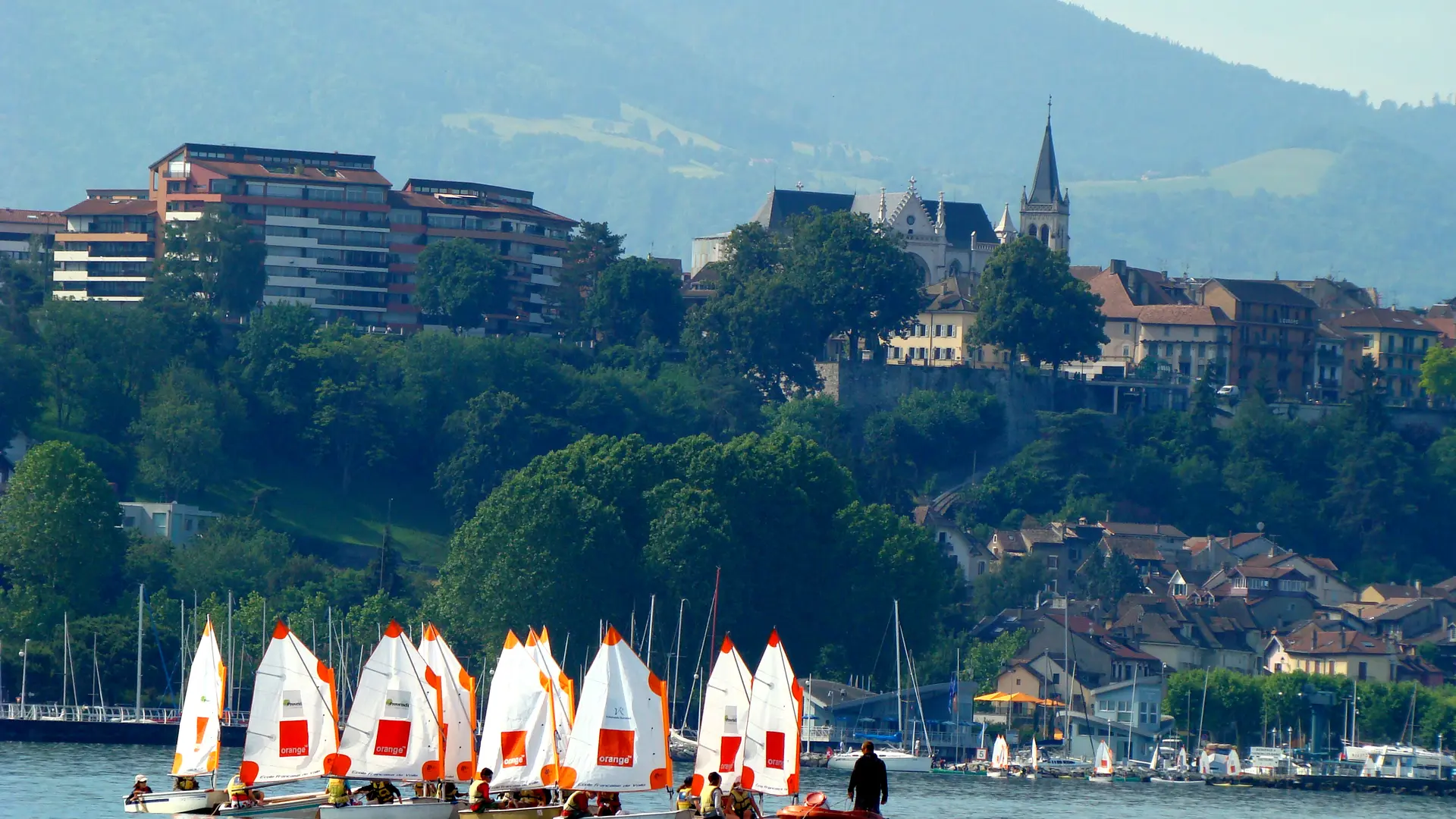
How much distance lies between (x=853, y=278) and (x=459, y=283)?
2385cm

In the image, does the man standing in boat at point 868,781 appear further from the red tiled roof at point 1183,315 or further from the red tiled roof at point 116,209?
the red tiled roof at point 1183,315

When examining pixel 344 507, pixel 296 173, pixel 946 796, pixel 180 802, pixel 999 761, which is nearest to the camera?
pixel 180 802

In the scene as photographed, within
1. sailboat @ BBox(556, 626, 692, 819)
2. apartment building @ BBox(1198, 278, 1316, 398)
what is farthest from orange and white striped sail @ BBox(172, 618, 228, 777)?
apartment building @ BBox(1198, 278, 1316, 398)

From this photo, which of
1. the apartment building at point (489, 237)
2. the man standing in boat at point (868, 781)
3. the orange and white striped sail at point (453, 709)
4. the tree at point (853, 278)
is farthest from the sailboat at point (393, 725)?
the apartment building at point (489, 237)

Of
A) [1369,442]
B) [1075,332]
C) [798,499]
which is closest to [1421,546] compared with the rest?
[1369,442]

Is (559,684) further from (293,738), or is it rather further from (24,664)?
(24,664)

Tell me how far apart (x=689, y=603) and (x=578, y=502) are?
6.53m

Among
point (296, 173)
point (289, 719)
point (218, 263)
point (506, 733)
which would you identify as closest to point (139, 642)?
point (218, 263)

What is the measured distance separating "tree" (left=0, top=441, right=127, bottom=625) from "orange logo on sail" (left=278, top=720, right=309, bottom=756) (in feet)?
197

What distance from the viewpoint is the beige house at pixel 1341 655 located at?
145438 millimetres

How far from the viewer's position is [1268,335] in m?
188

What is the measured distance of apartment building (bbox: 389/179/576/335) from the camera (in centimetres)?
17450

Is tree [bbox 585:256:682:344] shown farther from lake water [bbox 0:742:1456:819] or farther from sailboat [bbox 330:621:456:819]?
sailboat [bbox 330:621:456:819]

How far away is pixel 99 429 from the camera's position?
459ft
